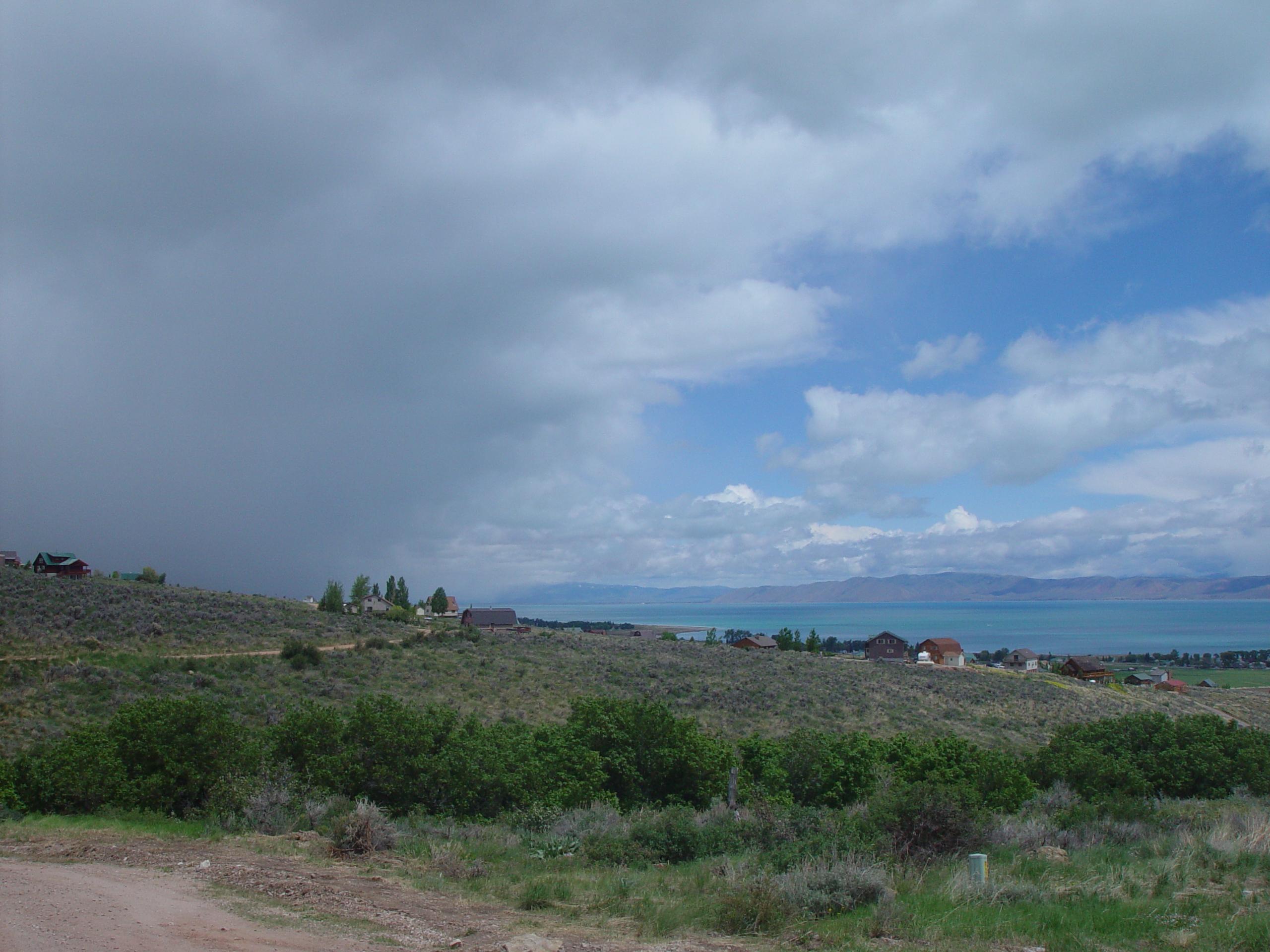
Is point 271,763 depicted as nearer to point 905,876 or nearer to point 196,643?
point 905,876

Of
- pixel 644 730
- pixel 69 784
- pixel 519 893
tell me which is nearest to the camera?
pixel 519 893

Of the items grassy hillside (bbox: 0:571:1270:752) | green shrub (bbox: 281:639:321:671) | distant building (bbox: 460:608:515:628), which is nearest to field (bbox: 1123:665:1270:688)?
grassy hillside (bbox: 0:571:1270:752)

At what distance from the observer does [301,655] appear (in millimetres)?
38562

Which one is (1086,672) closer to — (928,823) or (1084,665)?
(1084,665)

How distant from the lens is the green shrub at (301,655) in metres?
37.8

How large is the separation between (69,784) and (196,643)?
27.6m

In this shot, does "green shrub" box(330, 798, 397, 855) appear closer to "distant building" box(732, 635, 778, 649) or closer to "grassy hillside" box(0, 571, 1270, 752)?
"grassy hillside" box(0, 571, 1270, 752)

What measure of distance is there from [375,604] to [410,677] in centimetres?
6831

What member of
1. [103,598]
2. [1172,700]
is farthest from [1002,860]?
[1172,700]

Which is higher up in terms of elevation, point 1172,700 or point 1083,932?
point 1083,932

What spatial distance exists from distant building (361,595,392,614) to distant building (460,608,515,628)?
377 inches

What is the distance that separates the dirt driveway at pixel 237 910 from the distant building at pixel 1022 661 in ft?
342

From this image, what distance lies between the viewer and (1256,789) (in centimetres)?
2195

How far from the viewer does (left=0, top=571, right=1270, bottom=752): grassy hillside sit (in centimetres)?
3038
